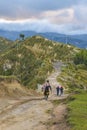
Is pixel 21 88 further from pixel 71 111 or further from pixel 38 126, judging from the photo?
pixel 38 126

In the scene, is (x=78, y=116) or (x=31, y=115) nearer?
(x=78, y=116)

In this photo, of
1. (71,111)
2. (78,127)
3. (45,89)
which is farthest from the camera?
(45,89)

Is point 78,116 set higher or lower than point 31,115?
higher

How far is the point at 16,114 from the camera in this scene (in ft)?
156

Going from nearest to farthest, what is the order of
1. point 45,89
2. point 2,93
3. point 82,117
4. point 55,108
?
point 82,117
point 55,108
point 45,89
point 2,93

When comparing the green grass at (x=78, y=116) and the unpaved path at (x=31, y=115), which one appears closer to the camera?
the green grass at (x=78, y=116)

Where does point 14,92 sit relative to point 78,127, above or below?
below

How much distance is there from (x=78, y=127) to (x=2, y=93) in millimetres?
33039

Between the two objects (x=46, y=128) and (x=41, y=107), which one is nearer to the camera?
(x=46, y=128)

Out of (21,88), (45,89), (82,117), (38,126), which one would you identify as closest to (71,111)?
(82,117)

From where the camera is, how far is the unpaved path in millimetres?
39469

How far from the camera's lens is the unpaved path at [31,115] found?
39469 mm

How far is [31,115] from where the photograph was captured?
152 feet

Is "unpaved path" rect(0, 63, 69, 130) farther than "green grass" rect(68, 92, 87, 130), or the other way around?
"unpaved path" rect(0, 63, 69, 130)
